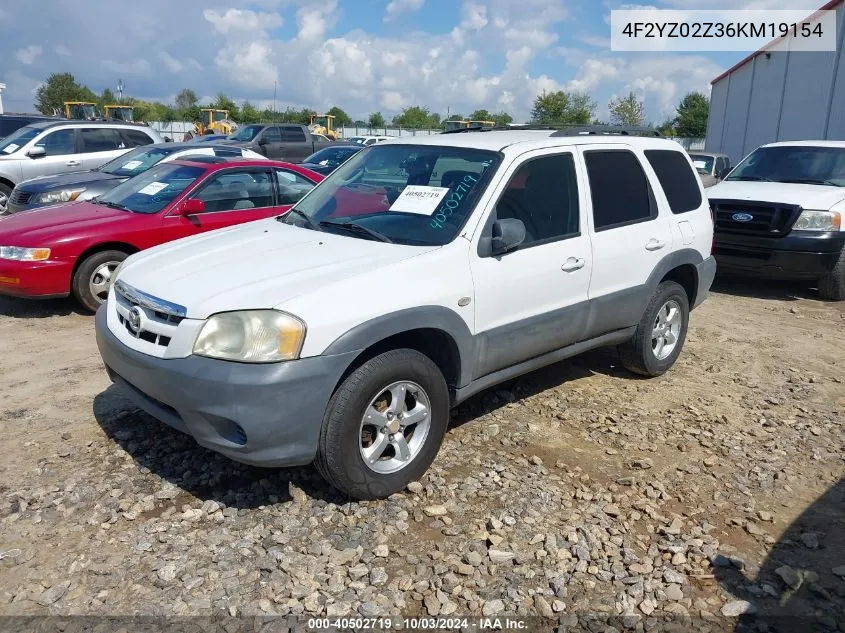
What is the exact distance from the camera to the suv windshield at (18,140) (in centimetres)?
1252

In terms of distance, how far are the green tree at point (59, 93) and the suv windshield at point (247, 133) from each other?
5367 cm

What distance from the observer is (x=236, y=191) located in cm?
734

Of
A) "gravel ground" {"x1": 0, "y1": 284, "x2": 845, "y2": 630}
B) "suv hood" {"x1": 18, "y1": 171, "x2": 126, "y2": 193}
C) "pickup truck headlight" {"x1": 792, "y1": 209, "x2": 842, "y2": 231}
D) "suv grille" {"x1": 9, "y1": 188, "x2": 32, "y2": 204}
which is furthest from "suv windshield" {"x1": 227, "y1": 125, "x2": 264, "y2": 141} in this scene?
"gravel ground" {"x1": 0, "y1": 284, "x2": 845, "y2": 630}

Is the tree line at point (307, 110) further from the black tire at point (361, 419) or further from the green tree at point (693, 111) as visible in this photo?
the black tire at point (361, 419)

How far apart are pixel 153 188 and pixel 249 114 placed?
64.6 metres

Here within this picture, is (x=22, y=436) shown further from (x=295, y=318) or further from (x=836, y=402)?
(x=836, y=402)

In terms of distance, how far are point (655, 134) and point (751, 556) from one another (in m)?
3.50

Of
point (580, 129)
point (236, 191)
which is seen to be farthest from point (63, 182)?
point (580, 129)

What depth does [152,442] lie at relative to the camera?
13.5ft

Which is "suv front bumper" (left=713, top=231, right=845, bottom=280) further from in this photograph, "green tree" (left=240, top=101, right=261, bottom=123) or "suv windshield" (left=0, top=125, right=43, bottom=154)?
Result: "green tree" (left=240, top=101, right=261, bottom=123)

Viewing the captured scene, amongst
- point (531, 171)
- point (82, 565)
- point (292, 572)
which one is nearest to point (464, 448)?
point (292, 572)

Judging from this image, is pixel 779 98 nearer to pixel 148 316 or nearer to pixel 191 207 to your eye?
pixel 191 207

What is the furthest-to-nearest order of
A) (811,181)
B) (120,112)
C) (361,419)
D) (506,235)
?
(120,112) < (811,181) < (506,235) < (361,419)

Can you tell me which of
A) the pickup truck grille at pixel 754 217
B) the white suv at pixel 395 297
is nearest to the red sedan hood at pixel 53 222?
the white suv at pixel 395 297
